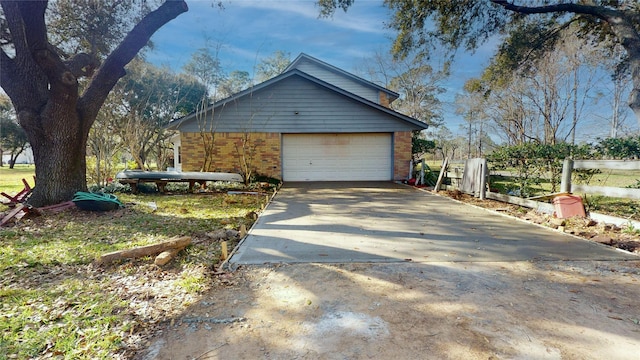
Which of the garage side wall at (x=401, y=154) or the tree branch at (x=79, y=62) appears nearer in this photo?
the tree branch at (x=79, y=62)

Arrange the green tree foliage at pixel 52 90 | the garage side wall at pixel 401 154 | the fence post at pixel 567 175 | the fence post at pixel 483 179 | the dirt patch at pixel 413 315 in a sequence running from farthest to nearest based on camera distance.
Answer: the garage side wall at pixel 401 154 < the fence post at pixel 483 179 < the green tree foliage at pixel 52 90 < the fence post at pixel 567 175 < the dirt patch at pixel 413 315

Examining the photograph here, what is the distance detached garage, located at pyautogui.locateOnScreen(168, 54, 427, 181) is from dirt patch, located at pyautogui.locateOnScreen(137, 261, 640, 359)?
9.60 metres

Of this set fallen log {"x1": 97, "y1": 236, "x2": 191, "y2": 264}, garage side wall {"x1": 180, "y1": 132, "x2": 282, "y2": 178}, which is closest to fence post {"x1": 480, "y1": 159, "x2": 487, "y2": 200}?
fallen log {"x1": 97, "y1": 236, "x2": 191, "y2": 264}

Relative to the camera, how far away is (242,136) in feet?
39.9

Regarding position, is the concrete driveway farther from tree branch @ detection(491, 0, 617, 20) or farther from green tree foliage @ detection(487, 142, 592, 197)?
tree branch @ detection(491, 0, 617, 20)

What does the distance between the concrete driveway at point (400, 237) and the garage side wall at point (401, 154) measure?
5788 millimetres

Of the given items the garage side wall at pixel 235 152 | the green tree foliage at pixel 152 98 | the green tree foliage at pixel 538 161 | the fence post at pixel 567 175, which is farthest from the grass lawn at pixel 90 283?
the green tree foliage at pixel 152 98

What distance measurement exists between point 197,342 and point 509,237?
425 cm

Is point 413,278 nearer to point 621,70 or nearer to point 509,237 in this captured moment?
point 509,237

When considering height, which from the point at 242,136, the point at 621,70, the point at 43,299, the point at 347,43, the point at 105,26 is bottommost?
the point at 43,299

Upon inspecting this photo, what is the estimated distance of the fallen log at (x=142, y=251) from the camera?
3.32 metres

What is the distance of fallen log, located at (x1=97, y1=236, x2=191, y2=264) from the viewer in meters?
3.32

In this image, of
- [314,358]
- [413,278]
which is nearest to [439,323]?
[413,278]

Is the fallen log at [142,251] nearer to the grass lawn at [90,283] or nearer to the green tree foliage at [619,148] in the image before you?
the grass lawn at [90,283]
